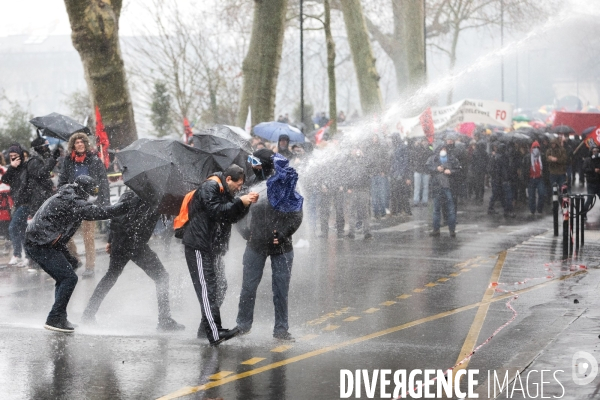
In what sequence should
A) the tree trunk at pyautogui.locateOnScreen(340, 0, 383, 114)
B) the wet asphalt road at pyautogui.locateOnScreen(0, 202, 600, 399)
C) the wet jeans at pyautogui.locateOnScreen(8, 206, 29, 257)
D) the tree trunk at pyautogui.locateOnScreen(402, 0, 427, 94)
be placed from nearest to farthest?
1. the wet asphalt road at pyautogui.locateOnScreen(0, 202, 600, 399)
2. the wet jeans at pyautogui.locateOnScreen(8, 206, 29, 257)
3. the tree trunk at pyautogui.locateOnScreen(340, 0, 383, 114)
4. the tree trunk at pyautogui.locateOnScreen(402, 0, 427, 94)

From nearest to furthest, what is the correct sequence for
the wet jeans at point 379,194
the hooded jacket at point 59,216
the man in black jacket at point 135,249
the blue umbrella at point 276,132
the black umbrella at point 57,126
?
1. the hooded jacket at point 59,216
2. the man in black jacket at point 135,249
3. the black umbrella at point 57,126
4. the blue umbrella at point 276,132
5. the wet jeans at point 379,194

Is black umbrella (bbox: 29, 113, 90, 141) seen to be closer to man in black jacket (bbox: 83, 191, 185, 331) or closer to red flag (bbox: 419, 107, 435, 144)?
man in black jacket (bbox: 83, 191, 185, 331)

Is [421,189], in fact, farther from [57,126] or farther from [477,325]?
[477,325]

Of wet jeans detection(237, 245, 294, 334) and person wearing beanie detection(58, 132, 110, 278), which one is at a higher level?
person wearing beanie detection(58, 132, 110, 278)

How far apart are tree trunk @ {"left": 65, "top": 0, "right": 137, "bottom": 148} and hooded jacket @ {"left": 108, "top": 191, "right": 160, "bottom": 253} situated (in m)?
9.36

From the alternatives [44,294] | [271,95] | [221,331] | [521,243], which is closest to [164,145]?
[221,331]

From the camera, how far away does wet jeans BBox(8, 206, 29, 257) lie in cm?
1462

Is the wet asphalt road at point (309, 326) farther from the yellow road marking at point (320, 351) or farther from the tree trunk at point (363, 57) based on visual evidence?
the tree trunk at point (363, 57)

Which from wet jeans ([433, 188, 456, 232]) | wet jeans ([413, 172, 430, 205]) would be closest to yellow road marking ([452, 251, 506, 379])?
wet jeans ([433, 188, 456, 232])

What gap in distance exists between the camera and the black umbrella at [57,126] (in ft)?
47.4

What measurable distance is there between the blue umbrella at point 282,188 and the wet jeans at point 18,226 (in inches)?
268

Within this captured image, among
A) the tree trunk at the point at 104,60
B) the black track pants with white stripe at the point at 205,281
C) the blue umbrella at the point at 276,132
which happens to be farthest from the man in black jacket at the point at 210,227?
the tree trunk at the point at 104,60

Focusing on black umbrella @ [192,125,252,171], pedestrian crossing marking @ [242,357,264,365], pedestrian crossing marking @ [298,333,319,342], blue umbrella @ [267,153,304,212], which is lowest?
pedestrian crossing marking @ [298,333,319,342]

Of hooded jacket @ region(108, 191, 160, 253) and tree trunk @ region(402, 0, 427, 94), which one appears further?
tree trunk @ region(402, 0, 427, 94)
